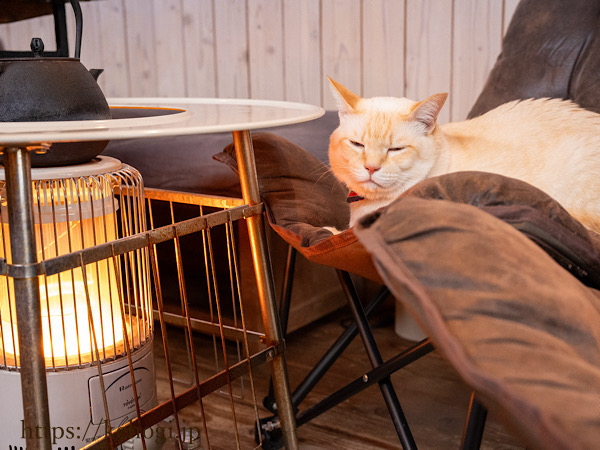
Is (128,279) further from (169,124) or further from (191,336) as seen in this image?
(169,124)

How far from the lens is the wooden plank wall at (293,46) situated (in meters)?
2.06

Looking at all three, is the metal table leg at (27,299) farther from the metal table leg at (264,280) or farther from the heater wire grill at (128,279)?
the metal table leg at (264,280)

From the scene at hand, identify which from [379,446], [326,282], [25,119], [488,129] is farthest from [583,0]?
[25,119]

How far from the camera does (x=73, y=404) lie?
96cm

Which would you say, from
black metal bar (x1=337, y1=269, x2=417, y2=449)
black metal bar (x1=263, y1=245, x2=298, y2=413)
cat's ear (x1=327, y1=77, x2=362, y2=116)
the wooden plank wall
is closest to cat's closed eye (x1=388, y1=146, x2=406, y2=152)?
cat's ear (x1=327, y1=77, x2=362, y2=116)

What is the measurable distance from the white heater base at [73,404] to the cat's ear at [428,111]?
665mm

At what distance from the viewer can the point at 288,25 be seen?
7.72 feet

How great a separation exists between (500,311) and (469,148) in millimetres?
682

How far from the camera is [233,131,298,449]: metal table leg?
109cm

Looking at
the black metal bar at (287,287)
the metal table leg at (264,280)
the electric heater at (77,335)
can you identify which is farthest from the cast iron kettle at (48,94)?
the black metal bar at (287,287)

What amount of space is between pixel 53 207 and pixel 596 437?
79 centimetres

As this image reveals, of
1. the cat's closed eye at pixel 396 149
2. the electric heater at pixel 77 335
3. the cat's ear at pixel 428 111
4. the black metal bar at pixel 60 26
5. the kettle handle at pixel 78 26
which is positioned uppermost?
the black metal bar at pixel 60 26

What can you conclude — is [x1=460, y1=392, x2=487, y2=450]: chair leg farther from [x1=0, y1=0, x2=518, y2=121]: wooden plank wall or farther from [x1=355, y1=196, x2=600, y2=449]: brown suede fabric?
[x1=0, y1=0, x2=518, y2=121]: wooden plank wall

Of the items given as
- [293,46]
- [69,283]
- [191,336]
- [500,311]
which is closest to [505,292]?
[500,311]
